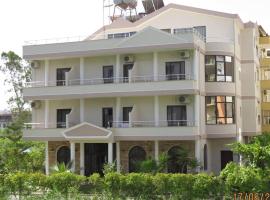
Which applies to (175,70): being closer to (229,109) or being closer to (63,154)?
(229,109)

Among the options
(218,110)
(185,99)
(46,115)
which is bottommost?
(46,115)

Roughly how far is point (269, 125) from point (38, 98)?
18.6 meters

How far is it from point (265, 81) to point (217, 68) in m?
9.93

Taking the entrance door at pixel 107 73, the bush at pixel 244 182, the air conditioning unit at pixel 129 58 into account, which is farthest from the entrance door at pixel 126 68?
the bush at pixel 244 182

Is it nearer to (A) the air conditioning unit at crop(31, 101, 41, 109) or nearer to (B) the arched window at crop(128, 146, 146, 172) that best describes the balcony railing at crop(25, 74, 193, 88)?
(A) the air conditioning unit at crop(31, 101, 41, 109)

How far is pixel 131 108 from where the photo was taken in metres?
29.0

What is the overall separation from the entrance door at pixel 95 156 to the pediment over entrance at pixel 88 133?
1798mm

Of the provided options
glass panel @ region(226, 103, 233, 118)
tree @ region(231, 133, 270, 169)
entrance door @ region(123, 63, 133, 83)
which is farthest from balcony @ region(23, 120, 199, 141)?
tree @ region(231, 133, 270, 169)

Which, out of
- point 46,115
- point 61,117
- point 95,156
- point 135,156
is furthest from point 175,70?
point 46,115

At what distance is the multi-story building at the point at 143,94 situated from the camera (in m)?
27.4

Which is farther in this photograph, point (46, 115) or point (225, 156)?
point (46, 115)

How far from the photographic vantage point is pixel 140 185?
755 inches

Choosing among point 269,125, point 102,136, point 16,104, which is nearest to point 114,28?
point 102,136

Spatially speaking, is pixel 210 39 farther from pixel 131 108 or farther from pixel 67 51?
pixel 67 51
